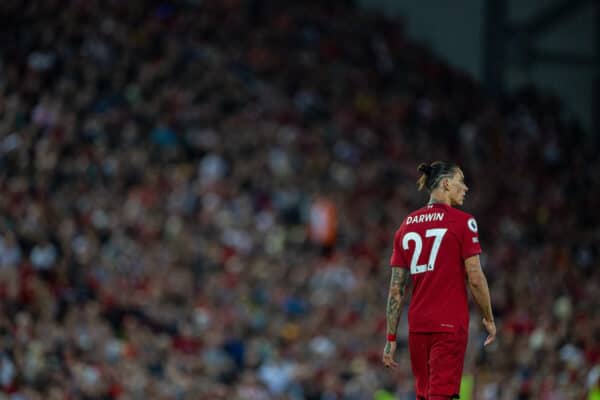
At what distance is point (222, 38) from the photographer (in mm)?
25000

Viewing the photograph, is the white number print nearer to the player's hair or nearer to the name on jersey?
the name on jersey

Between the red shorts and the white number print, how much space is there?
0.43 meters

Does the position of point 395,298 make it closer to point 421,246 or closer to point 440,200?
point 421,246

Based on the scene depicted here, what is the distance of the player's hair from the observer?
7.54m

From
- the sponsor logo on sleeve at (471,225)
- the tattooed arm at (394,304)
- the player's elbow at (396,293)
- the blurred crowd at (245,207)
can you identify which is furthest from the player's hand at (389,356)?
Result: the blurred crowd at (245,207)

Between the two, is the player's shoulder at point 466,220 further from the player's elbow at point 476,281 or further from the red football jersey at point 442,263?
the player's elbow at point 476,281

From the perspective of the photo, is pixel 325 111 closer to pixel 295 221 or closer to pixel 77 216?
pixel 295 221

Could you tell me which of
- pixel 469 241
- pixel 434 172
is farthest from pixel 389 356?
pixel 434 172

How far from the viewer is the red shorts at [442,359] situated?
7.34 meters

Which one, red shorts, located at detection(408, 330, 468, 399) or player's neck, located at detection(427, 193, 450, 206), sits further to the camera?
player's neck, located at detection(427, 193, 450, 206)

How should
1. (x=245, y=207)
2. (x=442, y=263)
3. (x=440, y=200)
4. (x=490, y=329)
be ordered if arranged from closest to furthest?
(x=490, y=329) < (x=442, y=263) < (x=440, y=200) < (x=245, y=207)

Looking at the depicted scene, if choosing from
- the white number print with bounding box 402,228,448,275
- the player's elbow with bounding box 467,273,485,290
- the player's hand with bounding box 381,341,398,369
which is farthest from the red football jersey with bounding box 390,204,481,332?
the player's hand with bounding box 381,341,398,369

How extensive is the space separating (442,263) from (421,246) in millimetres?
178

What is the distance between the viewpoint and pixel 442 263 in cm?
741
